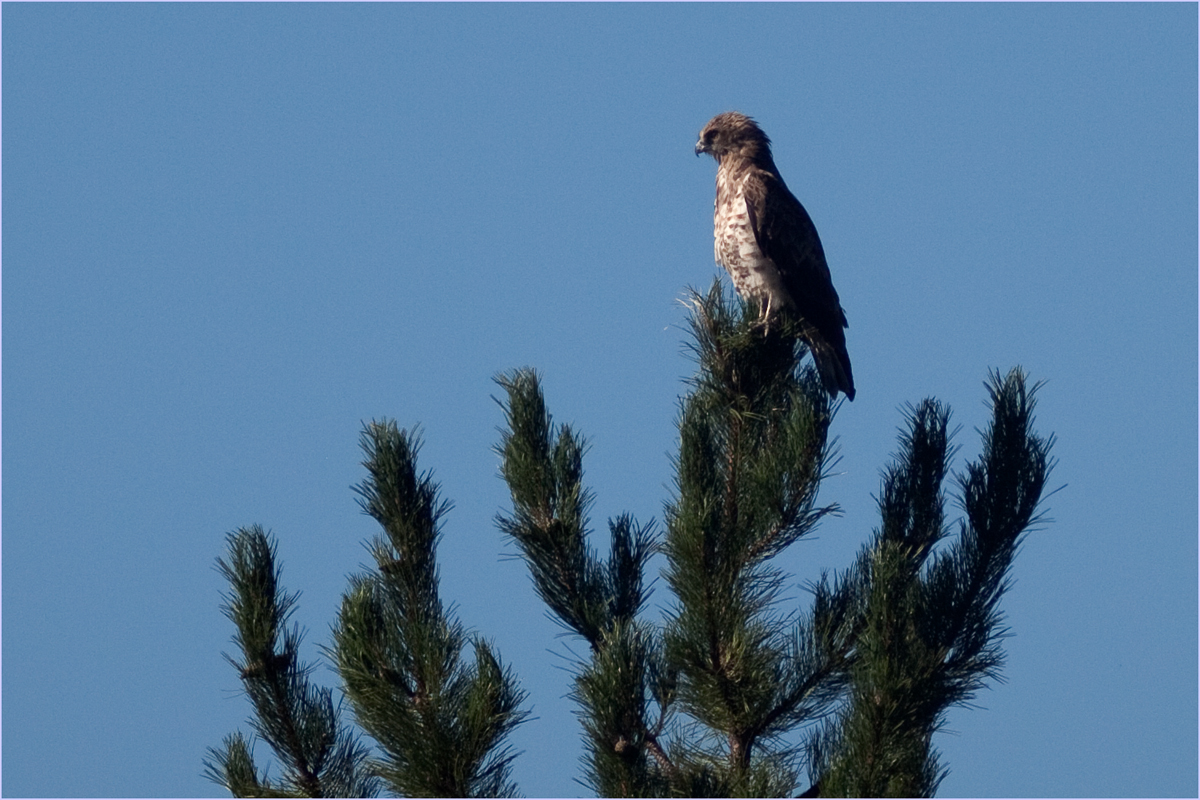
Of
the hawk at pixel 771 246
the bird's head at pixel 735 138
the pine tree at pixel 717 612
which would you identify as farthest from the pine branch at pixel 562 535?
the bird's head at pixel 735 138

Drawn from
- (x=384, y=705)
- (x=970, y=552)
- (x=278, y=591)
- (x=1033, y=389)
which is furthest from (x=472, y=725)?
(x=1033, y=389)

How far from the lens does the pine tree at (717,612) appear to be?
173 inches

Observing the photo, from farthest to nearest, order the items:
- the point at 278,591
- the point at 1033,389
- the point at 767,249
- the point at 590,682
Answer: the point at 767,249 < the point at 1033,389 < the point at 278,591 < the point at 590,682

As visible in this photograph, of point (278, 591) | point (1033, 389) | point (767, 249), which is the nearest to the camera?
point (278, 591)

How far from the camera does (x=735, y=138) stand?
9.11 metres

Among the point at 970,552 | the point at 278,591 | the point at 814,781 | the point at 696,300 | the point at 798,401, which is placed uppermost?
the point at 696,300

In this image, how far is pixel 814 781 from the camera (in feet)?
15.0

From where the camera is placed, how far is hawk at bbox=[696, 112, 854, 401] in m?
7.83

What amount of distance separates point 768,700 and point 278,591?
1635 millimetres

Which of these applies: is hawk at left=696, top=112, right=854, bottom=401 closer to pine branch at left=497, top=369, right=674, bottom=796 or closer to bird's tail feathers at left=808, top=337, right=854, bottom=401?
bird's tail feathers at left=808, top=337, right=854, bottom=401

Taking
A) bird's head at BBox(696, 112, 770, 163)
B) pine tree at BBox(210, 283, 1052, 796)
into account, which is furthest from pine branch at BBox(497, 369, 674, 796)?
bird's head at BBox(696, 112, 770, 163)

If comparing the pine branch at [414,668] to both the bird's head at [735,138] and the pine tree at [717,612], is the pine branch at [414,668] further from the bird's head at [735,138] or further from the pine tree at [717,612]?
→ the bird's head at [735,138]

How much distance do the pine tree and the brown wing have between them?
2.45m

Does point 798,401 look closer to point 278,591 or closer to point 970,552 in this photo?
point 970,552
